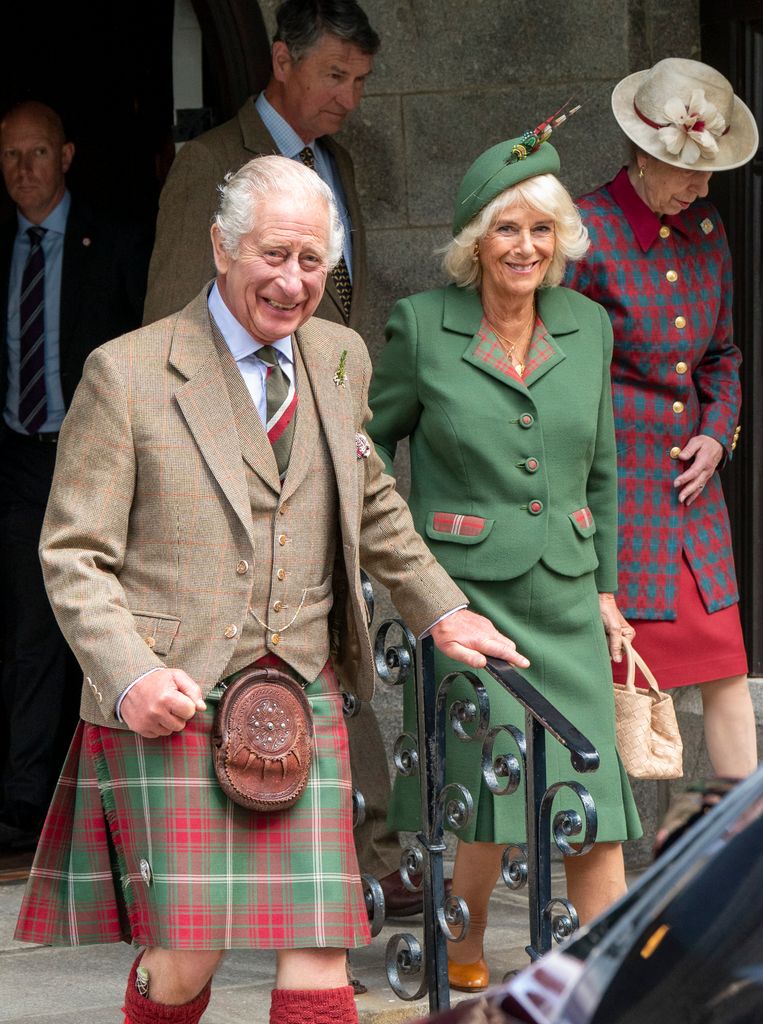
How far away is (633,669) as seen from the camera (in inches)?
183

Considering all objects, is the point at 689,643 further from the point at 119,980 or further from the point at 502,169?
the point at 119,980

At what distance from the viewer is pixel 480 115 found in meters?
5.74

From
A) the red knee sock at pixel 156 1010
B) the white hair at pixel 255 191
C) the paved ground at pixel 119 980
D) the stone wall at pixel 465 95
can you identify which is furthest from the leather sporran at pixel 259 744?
the stone wall at pixel 465 95

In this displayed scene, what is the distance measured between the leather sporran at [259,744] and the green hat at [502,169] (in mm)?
1378

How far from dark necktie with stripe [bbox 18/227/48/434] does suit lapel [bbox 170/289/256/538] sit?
2711 millimetres

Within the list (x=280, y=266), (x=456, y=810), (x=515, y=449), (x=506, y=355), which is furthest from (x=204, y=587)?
(x=506, y=355)

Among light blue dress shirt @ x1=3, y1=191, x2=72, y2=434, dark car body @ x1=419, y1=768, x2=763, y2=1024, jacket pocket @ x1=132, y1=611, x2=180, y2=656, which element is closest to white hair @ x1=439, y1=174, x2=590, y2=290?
jacket pocket @ x1=132, y1=611, x2=180, y2=656

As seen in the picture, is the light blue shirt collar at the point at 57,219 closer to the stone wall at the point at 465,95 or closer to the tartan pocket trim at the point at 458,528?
the stone wall at the point at 465,95

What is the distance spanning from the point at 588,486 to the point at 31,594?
240 centimetres

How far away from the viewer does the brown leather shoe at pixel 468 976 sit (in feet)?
15.0

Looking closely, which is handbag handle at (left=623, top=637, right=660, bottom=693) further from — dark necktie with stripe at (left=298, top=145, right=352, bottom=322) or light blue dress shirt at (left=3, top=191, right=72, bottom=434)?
light blue dress shirt at (left=3, top=191, right=72, bottom=434)

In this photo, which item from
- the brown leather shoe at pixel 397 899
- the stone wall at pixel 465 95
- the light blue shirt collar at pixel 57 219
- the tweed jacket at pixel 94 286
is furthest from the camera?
the light blue shirt collar at pixel 57 219

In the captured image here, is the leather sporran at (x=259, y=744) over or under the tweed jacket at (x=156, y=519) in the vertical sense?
under

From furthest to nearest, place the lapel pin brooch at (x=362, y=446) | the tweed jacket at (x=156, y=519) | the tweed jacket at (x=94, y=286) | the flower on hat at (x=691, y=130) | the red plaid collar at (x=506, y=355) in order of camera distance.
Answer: the tweed jacket at (x=94, y=286) < the flower on hat at (x=691, y=130) < the red plaid collar at (x=506, y=355) < the lapel pin brooch at (x=362, y=446) < the tweed jacket at (x=156, y=519)
